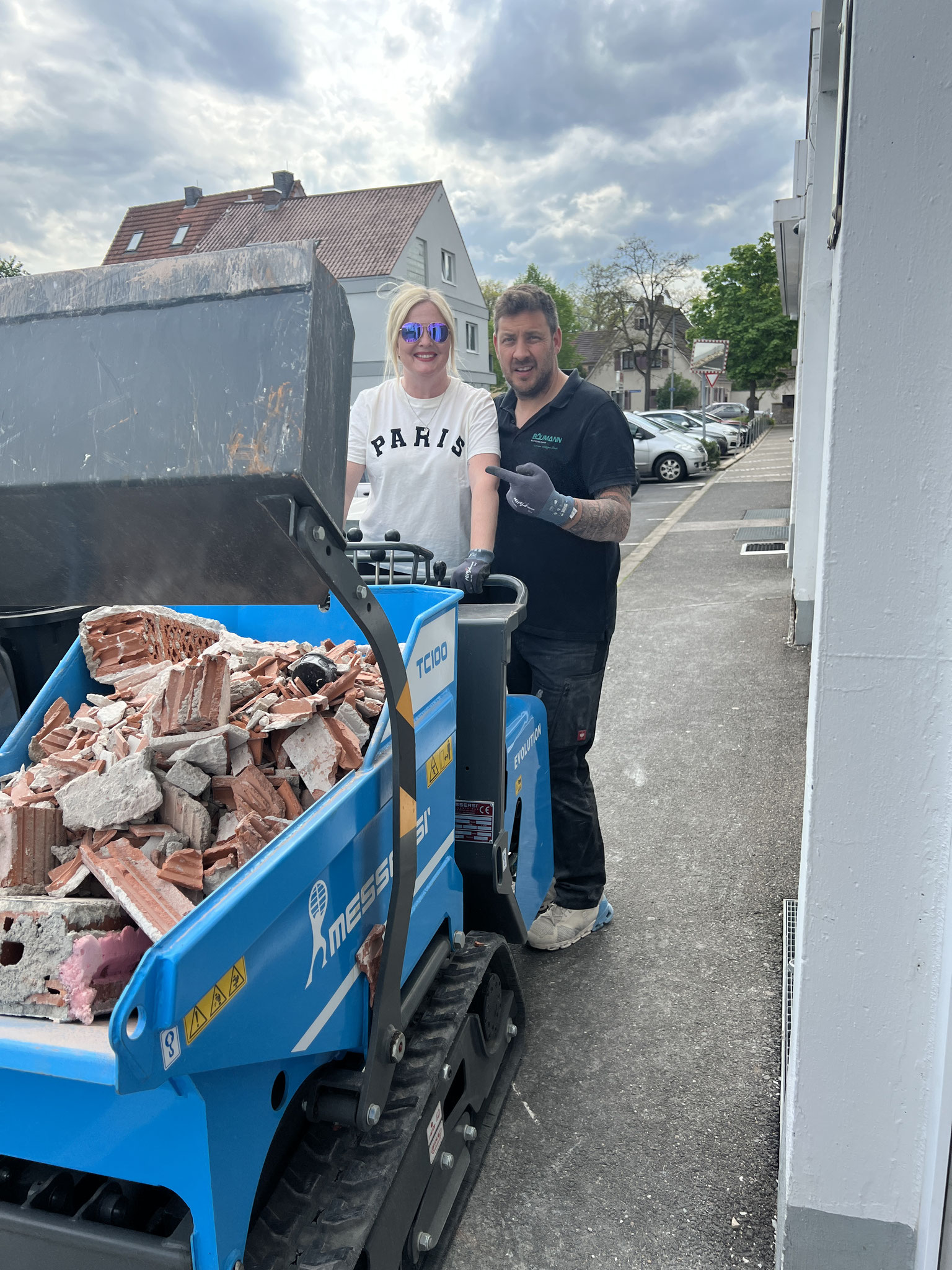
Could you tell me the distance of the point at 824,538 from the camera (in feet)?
5.68

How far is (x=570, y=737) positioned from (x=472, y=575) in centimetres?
83

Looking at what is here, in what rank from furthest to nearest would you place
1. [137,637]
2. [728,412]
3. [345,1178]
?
1. [728,412]
2. [137,637]
3. [345,1178]

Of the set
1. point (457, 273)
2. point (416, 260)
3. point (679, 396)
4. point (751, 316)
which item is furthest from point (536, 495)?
point (679, 396)

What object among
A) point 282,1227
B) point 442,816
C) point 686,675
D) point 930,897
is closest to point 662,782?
point 686,675

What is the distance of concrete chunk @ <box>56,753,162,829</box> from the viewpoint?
5.73 feet

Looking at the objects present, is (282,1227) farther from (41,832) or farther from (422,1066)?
(41,832)

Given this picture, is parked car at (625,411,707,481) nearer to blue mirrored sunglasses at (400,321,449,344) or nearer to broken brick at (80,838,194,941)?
blue mirrored sunglasses at (400,321,449,344)

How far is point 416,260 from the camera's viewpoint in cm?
3562

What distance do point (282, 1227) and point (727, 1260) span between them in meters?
1.15

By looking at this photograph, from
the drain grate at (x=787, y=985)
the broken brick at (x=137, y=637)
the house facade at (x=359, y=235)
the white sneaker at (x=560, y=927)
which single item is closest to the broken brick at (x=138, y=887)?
the broken brick at (x=137, y=637)

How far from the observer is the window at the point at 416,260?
34.8 metres

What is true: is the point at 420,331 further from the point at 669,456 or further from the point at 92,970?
the point at 669,456

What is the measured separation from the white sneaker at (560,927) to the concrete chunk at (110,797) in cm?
202

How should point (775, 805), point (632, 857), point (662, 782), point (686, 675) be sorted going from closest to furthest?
point (632, 857), point (775, 805), point (662, 782), point (686, 675)
